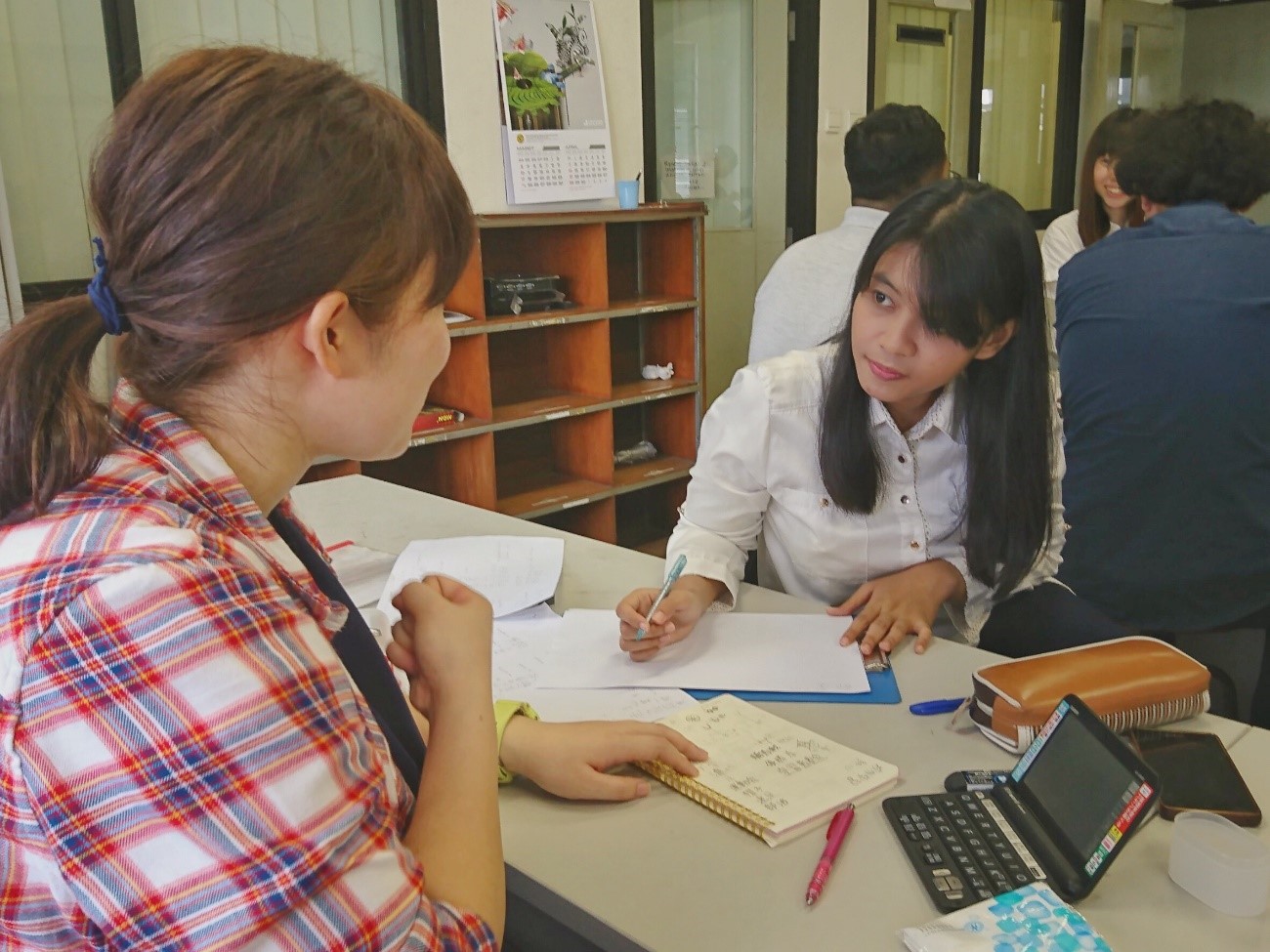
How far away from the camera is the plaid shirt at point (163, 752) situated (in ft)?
1.80

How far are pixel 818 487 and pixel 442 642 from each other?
2.69ft

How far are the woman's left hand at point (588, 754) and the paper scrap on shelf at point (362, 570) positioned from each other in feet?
1.75

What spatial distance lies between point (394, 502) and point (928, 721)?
1.18 m

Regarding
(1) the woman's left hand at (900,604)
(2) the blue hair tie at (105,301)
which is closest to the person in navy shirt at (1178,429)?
(1) the woman's left hand at (900,604)

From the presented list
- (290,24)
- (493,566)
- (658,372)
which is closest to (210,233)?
(493,566)

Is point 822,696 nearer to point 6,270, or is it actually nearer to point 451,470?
point 6,270

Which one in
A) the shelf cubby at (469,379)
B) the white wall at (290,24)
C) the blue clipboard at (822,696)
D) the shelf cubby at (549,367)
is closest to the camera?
the blue clipboard at (822,696)

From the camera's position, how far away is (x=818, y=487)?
1.54 m

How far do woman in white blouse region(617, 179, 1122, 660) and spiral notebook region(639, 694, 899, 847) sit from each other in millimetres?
309

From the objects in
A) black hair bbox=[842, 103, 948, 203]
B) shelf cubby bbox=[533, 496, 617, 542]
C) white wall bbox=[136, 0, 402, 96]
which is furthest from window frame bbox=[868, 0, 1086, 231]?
white wall bbox=[136, 0, 402, 96]

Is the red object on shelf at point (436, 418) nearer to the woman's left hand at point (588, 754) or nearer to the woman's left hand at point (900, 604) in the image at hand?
the woman's left hand at point (900, 604)

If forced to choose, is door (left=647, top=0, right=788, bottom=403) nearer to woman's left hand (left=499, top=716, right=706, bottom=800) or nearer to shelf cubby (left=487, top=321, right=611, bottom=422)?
shelf cubby (left=487, top=321, right=611, bottom=422)

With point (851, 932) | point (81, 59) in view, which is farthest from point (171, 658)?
point (81, 59)

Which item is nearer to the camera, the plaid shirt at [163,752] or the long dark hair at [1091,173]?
the plaid shirt at [163,752]
